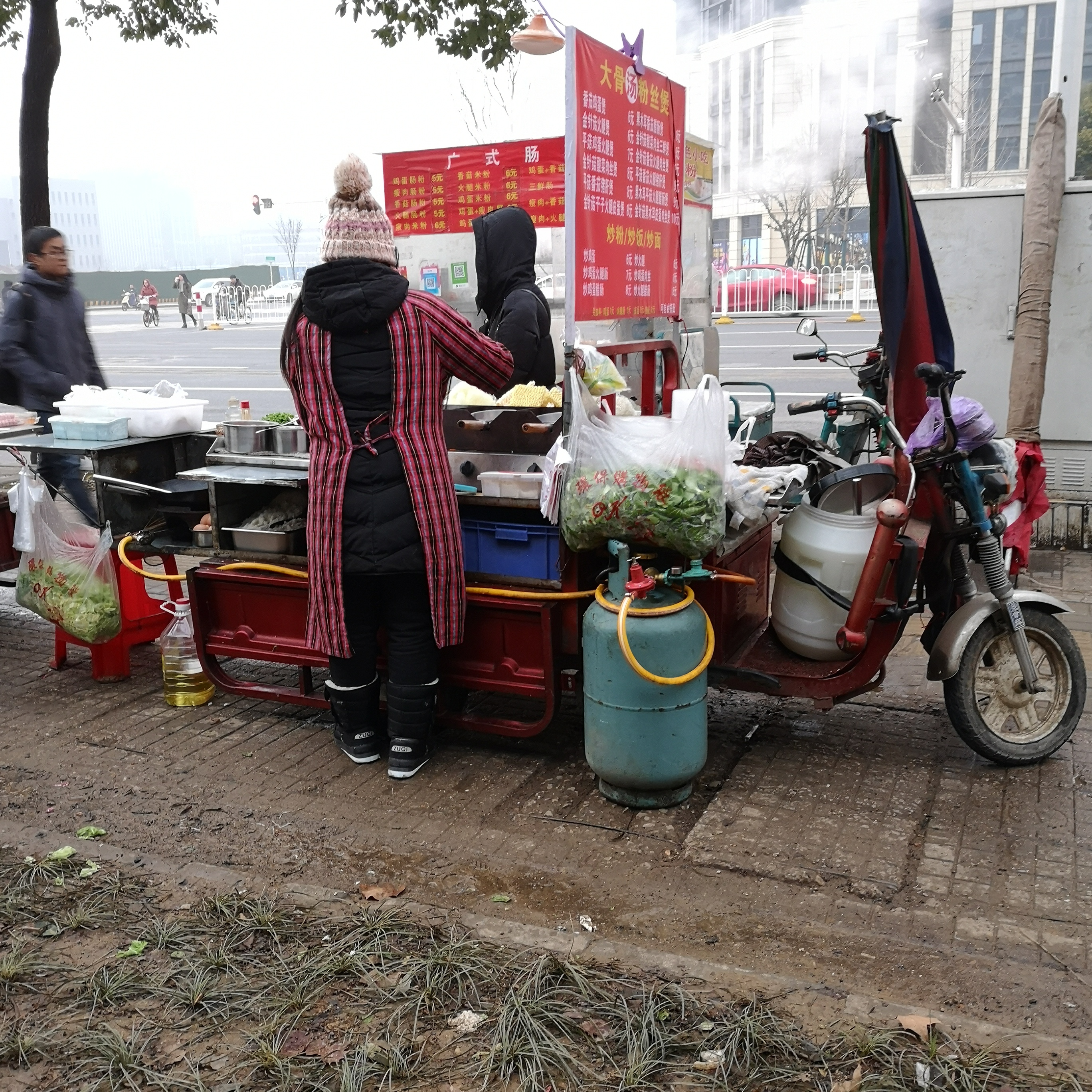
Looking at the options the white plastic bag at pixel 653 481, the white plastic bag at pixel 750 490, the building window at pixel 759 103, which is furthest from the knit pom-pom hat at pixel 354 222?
the building window at pixel 759 103

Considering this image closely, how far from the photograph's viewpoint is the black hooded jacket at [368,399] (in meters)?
3.60

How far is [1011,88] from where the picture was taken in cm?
4381

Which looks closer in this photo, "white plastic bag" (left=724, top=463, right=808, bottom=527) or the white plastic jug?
the white plastic jug

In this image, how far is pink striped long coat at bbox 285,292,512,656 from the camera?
145 inches

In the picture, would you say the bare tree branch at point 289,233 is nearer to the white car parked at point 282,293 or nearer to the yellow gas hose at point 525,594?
the white car parked at point 282,293

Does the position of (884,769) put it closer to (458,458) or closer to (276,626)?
(458,458)

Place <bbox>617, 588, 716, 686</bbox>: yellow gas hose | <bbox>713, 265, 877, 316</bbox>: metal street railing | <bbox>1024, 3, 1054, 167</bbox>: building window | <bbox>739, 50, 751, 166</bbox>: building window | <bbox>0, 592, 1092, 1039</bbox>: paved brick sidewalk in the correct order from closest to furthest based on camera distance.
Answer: <bbox>0, 592, 1092, 1039</bbox>: paved brick sidewalk, <bbox>617, 588, 716, 686</bbox>: yellow gas hose, <bbox>713, 265, 877, 316</bbox>: metal street railing, <bbox>739, 50, 751, 166</bbox>: building window, <bbox>1024, 3, 1054, 167</bbox>: building window

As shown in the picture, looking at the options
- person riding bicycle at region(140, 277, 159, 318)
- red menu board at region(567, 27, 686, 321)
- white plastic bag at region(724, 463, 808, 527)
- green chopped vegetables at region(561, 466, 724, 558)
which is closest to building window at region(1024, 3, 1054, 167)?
person riding bicycle at region(140, 277, 159, 318)

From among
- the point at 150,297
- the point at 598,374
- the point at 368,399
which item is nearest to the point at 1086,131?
the point at 150,297

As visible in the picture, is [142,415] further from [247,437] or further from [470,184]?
[470,184]

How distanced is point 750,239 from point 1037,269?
150 ft

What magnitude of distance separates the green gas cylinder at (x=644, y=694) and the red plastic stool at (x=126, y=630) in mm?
2342

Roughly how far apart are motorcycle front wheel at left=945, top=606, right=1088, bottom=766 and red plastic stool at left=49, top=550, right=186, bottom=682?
3421mm

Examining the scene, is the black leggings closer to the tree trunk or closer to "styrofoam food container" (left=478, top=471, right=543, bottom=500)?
"styrofoam food container" (left=478, top=471, right=543, bottom=500)
